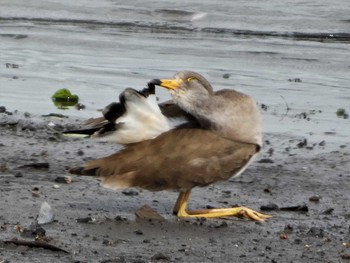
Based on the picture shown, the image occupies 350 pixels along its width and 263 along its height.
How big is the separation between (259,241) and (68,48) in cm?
822

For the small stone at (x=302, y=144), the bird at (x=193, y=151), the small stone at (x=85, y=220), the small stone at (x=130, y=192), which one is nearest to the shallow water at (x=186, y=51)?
the small stone at (x=302, y=144)

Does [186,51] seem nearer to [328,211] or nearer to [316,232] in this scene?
[328,211]

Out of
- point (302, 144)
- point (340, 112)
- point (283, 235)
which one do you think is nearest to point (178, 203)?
point (283, 235)

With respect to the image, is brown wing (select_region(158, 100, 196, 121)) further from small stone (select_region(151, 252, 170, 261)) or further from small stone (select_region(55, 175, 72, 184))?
small stone (select_region(151, 252, 170, 261))

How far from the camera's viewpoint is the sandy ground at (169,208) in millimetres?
5961

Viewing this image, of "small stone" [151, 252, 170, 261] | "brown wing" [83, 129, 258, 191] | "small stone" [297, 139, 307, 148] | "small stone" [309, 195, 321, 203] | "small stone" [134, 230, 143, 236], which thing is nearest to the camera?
"small stone" [151, 252, 170, 261]

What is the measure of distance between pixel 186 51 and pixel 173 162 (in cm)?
741

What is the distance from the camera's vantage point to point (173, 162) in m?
6.77

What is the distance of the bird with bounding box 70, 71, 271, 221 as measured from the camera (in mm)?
6754

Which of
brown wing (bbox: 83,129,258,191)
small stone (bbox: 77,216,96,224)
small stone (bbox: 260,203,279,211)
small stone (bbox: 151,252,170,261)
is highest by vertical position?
brown wing (bbox: 83,129,258,191)

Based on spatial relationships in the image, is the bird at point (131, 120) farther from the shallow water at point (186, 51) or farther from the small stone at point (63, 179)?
the shallow water at point (186, 51)

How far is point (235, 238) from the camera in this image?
252 inches

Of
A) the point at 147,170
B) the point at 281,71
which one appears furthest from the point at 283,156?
the point at 281,71

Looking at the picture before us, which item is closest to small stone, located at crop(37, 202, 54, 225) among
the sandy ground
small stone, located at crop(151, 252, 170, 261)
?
the sandy ground
